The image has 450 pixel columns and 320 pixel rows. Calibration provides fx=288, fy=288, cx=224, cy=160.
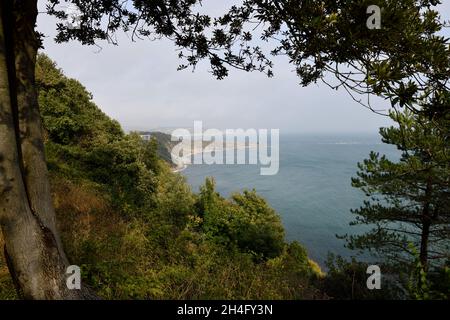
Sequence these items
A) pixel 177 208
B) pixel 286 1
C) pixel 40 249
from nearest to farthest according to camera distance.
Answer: pixel 40 249, pixel 286 1, pixel 177 208

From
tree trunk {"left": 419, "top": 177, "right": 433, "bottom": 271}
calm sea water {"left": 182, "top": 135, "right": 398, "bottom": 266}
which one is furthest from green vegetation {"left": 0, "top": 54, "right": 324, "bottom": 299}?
calm sea water {"left": 182, "top": 135, "right": 398, "bottom": 266}

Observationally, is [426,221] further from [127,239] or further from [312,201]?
[312,201]

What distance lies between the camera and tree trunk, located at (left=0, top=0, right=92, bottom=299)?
288 centimetres

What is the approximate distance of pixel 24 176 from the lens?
3.21 m

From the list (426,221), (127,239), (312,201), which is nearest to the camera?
(127,239)

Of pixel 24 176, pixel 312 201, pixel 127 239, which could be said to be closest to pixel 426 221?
pixel 127 239

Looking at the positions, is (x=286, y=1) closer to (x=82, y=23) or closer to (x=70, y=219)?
(x=82, y=23)

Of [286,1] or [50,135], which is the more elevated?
[286,1]

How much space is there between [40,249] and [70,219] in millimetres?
3618

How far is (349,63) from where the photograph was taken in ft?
9.07

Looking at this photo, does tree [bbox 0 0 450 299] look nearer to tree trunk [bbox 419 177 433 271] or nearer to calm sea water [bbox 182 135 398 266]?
tree trunk [bbox 419 177 433 271]

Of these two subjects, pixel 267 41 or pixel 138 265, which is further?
pixel 138 265

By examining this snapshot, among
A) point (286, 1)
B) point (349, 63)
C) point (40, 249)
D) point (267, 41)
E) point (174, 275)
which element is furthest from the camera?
point (174, 275)

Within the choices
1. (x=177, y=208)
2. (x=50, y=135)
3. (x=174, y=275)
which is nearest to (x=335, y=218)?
(x=177, y=208)
